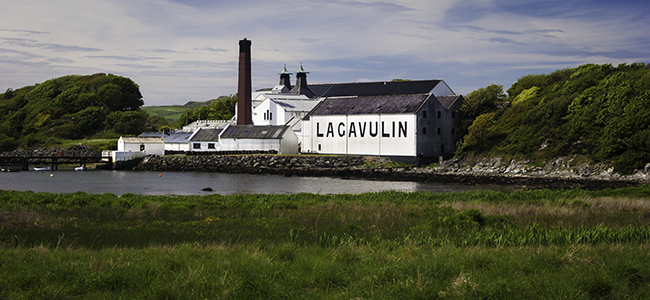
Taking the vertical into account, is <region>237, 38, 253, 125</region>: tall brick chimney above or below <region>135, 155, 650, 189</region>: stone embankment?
above

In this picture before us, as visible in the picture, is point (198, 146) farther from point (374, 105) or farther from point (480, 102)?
point (480, 102)

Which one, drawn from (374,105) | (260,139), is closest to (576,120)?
(374,105)

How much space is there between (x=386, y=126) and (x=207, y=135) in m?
24.4

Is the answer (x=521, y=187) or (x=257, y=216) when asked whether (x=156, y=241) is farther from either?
(x=521, y=187)

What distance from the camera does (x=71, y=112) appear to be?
4227 inches

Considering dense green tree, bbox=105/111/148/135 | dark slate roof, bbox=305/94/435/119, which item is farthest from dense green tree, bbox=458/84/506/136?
dense green tree, bbox=105/111/148/135

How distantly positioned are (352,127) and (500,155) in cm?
1722

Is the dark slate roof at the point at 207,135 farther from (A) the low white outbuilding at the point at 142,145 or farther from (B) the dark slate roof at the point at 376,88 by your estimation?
(B) the dark slate roof at the point at 376,88

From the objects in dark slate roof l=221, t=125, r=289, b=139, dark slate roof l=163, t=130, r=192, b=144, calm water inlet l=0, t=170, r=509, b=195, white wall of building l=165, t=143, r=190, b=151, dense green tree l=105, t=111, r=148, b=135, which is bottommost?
calm water inlet l=0, t=170, r=509, b=195

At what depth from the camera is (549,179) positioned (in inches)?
1607

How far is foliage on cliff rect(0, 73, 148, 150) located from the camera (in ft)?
324

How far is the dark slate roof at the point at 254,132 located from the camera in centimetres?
6638

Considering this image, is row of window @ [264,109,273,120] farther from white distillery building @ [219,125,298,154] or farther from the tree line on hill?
the tree line on hill

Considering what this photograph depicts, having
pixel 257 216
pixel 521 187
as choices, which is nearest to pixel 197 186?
pixel 521 187
